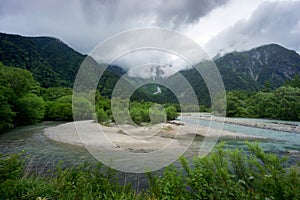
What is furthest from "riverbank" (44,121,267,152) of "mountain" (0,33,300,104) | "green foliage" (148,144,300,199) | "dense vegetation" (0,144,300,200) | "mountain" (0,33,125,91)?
"mountain" (0,33,125,91)

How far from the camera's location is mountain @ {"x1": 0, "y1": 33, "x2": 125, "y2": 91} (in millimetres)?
74812

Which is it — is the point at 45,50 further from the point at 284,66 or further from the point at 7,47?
the point at 284,66

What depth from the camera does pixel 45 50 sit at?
118 metres

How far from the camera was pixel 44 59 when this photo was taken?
9481 centimetres

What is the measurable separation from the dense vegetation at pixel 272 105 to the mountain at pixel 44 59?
3416 cm

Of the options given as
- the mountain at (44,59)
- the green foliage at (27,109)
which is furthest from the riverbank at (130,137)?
the mountain at (44,59)

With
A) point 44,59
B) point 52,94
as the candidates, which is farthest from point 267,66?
point 52,94

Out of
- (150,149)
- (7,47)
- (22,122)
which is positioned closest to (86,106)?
(22,122)

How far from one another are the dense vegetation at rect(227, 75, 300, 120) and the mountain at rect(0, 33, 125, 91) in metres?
34.2

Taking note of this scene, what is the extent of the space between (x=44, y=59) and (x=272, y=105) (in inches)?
3607

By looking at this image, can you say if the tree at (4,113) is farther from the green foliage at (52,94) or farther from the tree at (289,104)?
the tree at (289,104)

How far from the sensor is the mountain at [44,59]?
245 feet

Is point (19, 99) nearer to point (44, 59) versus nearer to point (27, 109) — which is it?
point (27, 109)

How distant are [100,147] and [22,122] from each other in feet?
60.2
